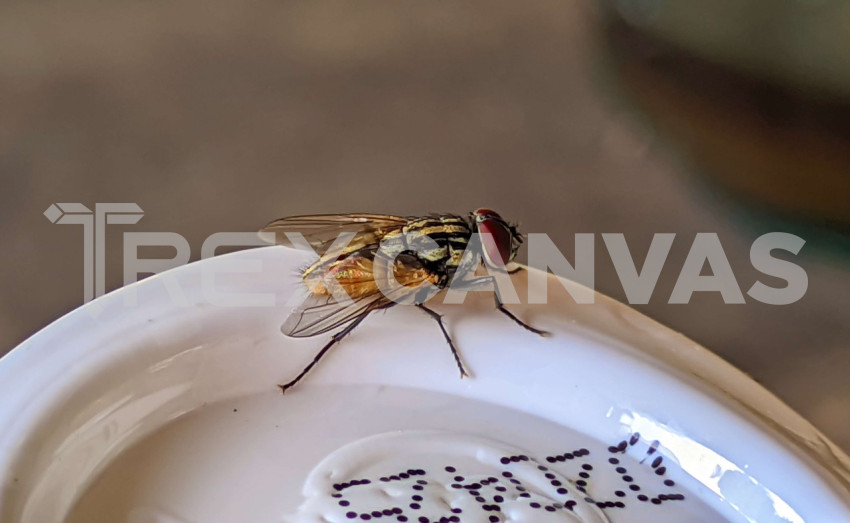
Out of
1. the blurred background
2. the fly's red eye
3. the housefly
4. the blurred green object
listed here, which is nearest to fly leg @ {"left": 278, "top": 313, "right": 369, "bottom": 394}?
the housefly

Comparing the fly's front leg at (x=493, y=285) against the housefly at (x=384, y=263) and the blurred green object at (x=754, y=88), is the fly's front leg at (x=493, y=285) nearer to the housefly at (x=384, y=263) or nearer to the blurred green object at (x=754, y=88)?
the housefly at (x=384, y=263)

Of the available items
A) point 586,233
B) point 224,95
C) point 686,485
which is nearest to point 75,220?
point 224,95

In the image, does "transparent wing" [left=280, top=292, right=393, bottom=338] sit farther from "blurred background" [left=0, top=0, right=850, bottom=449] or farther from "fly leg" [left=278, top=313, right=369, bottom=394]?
"blurred background" [left=0, top=0, right=850, bottom=449]

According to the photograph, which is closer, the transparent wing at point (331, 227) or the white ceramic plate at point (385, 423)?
the white ceramic plate at point (385, 423)

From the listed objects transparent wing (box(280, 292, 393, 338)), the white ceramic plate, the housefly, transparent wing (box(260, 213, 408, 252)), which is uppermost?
transparent wing (box(260, 213, 408, 252))

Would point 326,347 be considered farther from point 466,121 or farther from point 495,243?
point 466,121

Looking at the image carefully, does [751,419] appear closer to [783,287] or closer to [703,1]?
[783,287]

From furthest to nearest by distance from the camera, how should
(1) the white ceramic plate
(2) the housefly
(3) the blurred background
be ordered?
(3) the blurred background → (2) the housefly → (1) the white ceramic plate

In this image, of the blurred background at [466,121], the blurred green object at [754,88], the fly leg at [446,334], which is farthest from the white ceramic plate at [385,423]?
the blurred green object at [754,88]
